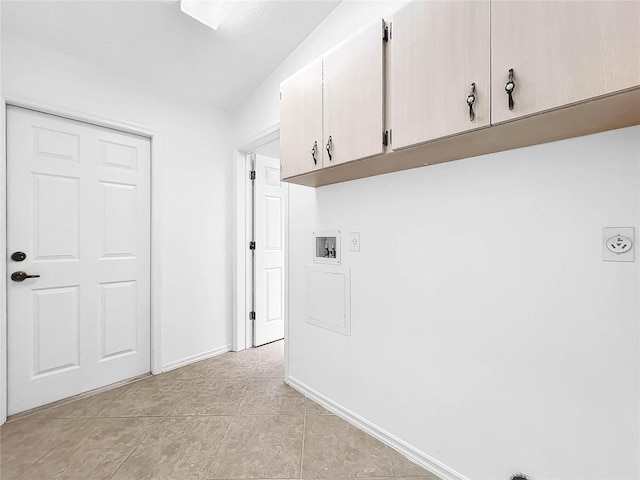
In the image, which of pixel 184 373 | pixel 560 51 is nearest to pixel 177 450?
pixel 184 373

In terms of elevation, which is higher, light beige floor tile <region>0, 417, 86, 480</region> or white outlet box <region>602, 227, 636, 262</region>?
white outlet box <region>602, 227, 636, 262</region>

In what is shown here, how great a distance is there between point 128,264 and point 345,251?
178 cm

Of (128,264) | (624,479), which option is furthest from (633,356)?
(128,264)

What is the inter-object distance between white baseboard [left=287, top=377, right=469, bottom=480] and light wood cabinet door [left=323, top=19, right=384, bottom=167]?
1.51 meters

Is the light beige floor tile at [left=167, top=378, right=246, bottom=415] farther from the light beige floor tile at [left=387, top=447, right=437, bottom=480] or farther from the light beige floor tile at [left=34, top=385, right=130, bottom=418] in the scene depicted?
the light beige floor tile at [left=387, top=447, right=437, bottom=480]

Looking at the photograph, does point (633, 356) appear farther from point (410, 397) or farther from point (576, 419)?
point (410, 397)

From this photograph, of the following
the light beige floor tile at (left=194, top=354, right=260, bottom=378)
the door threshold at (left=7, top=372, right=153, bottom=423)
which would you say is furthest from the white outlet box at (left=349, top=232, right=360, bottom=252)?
the door threshold at (left=7, top=372, right=153, bottom=423)

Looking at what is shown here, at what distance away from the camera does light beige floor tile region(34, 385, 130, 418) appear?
189cm

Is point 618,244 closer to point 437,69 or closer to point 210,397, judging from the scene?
point 437,69

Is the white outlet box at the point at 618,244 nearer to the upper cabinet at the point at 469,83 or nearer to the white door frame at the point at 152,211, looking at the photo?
the upper cabinet at the point at 469,83

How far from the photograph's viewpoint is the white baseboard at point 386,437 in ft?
4.58

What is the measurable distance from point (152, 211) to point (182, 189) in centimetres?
32

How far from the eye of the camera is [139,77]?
2.29 metres

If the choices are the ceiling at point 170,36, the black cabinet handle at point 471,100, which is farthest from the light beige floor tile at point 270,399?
the ceiling at point 170,36
